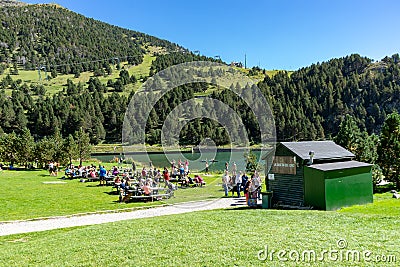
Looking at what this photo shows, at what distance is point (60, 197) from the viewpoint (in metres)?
19.8

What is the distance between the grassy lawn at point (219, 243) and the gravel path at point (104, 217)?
1.21 m

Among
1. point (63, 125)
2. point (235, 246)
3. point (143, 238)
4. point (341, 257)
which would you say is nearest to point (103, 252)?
point (143, 238)

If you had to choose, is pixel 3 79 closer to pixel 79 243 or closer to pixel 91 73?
pixel 91 73

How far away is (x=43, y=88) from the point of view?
146 metres

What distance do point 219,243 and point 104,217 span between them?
305 inches

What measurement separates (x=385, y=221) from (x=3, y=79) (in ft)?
543

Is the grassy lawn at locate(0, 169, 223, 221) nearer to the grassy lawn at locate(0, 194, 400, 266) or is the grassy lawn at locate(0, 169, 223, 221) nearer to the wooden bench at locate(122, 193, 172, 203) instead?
the wooden bench at locate(122, 193, 172, 203)

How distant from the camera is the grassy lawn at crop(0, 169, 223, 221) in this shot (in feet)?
53.6

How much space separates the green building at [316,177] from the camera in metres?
15.7

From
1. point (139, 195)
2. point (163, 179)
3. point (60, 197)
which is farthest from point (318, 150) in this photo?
point (60, 197)

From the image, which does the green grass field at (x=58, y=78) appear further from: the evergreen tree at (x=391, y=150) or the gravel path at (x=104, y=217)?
the gravel path at (x=104, y=217)

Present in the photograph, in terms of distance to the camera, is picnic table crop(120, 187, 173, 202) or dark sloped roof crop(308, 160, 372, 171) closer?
dark sloped roof crop(308, 160, 372, 171)

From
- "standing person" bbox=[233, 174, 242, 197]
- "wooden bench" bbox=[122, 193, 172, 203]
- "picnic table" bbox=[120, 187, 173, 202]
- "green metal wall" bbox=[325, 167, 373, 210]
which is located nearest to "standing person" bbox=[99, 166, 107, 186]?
"picnic table" bbox=[120, 187, 173, 202]

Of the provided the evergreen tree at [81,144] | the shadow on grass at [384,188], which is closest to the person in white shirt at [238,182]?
the shadow on grass at [384,188]
